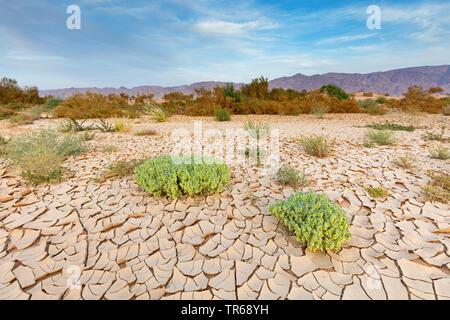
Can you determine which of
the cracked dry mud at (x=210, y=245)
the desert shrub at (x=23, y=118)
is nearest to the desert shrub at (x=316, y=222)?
the cracked dry mud at (x=210, y=245)

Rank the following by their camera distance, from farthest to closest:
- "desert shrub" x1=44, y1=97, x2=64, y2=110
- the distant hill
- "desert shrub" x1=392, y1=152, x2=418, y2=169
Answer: the distant hill → "desert shrub" x1=44, y1=97, x2=64, y2=110 → "desert shrub" x1=392, y1=152, x2=418, y2=169

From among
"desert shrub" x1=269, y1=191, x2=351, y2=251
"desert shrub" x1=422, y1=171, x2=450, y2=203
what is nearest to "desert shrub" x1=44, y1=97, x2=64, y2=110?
"desert shrub" x1=269, y1=191, x2=351, y2=251

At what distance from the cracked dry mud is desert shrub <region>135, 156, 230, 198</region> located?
0.56ft

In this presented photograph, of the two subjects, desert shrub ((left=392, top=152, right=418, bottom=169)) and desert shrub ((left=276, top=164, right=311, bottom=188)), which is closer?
desert shrub ((left=276, top=164, right=311, bottom=188))

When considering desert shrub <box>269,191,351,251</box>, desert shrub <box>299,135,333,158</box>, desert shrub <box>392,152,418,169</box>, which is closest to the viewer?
desert shrub <box>269,191,351,251</box>

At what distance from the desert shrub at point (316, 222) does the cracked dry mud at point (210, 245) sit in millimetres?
149

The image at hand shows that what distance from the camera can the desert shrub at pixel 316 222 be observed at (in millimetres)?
1674

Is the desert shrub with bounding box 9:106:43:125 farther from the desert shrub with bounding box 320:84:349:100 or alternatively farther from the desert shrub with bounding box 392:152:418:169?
the desert shrub with bounding box 320:84:349:100

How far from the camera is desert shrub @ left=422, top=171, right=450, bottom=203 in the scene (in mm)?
2441

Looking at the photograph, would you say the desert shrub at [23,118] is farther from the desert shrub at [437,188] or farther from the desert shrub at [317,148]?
the desert shrub at [437,188]

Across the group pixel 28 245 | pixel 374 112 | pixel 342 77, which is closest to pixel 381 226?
pixel 28 245

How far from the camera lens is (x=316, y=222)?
68.0 inches

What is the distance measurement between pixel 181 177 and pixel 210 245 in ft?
2.89

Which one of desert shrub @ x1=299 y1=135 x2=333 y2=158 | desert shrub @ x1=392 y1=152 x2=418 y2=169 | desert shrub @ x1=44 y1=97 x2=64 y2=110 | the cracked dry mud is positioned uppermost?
desert shrub @ x1=44 y1=97 x2=64 y2=110
